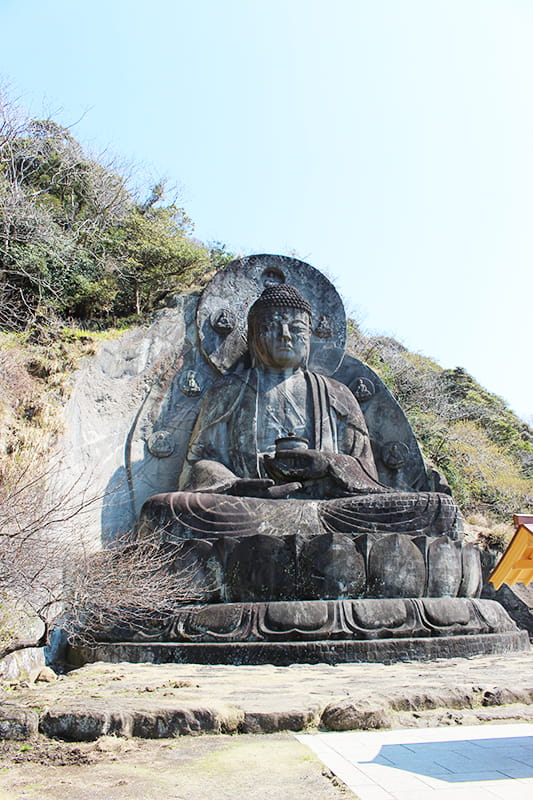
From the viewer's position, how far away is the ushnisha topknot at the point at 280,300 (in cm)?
841

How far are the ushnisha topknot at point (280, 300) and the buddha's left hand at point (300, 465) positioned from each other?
1949 mm

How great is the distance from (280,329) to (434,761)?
6.22 metres

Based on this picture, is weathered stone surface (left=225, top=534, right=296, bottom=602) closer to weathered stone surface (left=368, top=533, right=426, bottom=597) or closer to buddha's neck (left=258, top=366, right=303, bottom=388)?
weathered stone surface (left=368, top=533, right=426, bottom=597)

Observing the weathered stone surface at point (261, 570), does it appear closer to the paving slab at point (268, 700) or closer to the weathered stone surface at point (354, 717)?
the paving slab at point (268, 700)

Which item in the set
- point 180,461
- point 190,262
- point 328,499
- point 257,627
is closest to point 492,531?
point 328,499

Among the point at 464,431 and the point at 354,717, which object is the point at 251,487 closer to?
the point at 354,717

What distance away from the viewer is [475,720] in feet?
10.5

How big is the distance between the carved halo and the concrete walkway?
6.39 m

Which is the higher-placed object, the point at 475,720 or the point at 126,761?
the point at 475,720

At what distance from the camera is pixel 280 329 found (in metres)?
8.34

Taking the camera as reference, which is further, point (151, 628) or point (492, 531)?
point (492, 531)

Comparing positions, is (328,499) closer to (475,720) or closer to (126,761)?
(475,720)

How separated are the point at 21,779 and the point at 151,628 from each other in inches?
133

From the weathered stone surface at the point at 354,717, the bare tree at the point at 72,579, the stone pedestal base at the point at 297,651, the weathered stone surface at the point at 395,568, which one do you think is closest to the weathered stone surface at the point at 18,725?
the bare tree at the point at 72,579
